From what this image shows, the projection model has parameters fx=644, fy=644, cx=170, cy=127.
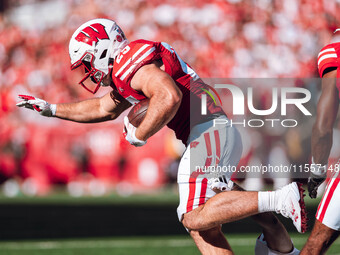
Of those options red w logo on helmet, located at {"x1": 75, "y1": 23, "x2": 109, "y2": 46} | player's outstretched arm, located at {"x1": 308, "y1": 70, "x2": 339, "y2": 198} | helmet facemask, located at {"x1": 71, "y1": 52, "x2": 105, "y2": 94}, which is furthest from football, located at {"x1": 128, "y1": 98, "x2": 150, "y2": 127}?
player's outstretched arm, located at {"x1": 308, "y1": 70, "x2": 339, "y2": 198}

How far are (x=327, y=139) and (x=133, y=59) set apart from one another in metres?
1.37

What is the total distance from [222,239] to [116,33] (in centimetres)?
163

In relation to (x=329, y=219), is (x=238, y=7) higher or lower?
higher

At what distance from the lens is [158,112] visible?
161 inches

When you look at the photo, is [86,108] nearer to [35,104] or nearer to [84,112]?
[84,112]

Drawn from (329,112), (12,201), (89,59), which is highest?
(89,59)

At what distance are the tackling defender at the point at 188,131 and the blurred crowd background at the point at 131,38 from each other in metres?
7.17

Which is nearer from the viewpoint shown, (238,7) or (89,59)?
(89,59)

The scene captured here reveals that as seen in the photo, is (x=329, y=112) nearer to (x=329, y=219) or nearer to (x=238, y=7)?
(x=329, y=219)

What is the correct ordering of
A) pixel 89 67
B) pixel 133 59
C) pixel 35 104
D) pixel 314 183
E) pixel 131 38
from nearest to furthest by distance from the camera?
1. pixel 314 183
2. pixel 133 59
3. pixel 89 67
4. pixel 35 104
5. pixel 131 38

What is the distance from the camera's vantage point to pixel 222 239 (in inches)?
173

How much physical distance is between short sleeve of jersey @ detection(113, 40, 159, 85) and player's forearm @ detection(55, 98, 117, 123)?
93 cm

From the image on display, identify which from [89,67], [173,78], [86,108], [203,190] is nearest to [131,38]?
[86,108]

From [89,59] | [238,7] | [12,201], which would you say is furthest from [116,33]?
[238,7]
